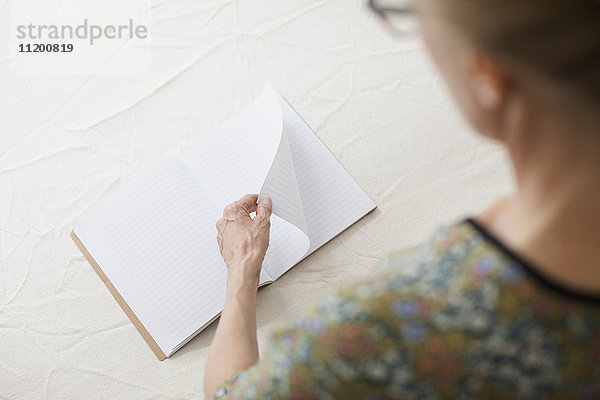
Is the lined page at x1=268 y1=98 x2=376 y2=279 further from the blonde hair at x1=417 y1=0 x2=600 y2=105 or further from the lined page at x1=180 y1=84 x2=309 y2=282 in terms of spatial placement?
the blonde hair at x1=417 y1=0 x2=600 y2=105

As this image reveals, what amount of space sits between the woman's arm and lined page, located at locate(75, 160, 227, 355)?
0.04 metres

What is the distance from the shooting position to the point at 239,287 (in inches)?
34.1

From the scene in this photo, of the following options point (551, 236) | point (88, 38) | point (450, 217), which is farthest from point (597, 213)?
point (88, 38)

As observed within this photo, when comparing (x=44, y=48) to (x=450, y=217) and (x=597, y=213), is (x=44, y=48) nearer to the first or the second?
(x=450, y=217)

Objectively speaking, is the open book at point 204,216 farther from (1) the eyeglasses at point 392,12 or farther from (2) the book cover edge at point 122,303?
(1) the eyeglasses at point 392,12

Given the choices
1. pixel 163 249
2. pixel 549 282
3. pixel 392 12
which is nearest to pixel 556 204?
pixel 549 282

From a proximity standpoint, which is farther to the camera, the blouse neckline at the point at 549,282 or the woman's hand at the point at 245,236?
the woman's hand at the point at 245,236

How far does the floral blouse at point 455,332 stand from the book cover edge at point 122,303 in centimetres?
48

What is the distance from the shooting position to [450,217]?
96 centimetres

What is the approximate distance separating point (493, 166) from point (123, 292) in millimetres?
618

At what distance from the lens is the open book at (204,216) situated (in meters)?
0.92

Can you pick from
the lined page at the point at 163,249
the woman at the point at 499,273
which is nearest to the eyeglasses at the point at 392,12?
the woman at the point at 499,273

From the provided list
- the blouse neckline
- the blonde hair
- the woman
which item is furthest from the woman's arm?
the blonde hair

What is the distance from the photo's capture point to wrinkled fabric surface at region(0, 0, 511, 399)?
36.5 inches
